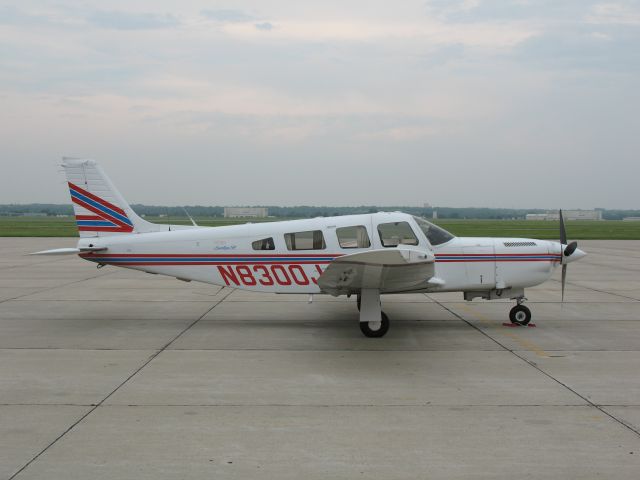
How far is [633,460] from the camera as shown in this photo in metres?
4.55

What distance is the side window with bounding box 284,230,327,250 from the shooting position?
32.0ft

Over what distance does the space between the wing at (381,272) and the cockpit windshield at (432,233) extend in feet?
2.42

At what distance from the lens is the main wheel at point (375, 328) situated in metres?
8.97

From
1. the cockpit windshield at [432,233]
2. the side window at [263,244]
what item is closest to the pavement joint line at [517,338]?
the cockpit windshield at [432,233]

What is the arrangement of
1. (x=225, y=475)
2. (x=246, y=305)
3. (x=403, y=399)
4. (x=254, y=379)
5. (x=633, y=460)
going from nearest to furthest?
(x=225, y=475)
(x=633, y=460)
(x=403, y=399)
(x=254, y=379)
(x=246, y=305)

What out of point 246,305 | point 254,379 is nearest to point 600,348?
point 254,379

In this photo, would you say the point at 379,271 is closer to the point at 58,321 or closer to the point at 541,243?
the point at 541,243

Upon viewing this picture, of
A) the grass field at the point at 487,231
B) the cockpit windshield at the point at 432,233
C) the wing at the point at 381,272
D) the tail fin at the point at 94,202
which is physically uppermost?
the tail fin at the point at 94,202

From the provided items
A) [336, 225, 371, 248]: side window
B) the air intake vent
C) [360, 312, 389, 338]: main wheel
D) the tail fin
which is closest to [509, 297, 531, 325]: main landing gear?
the air intake vent

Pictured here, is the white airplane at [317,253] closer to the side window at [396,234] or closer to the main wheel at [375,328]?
the side window at [396,234]

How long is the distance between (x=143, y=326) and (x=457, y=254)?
5.57 meters

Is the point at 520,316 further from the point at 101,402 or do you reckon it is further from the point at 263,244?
the point at 101,402

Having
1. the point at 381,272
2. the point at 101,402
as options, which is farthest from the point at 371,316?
the point at 101,402

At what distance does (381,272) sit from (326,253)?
170 centimetres
